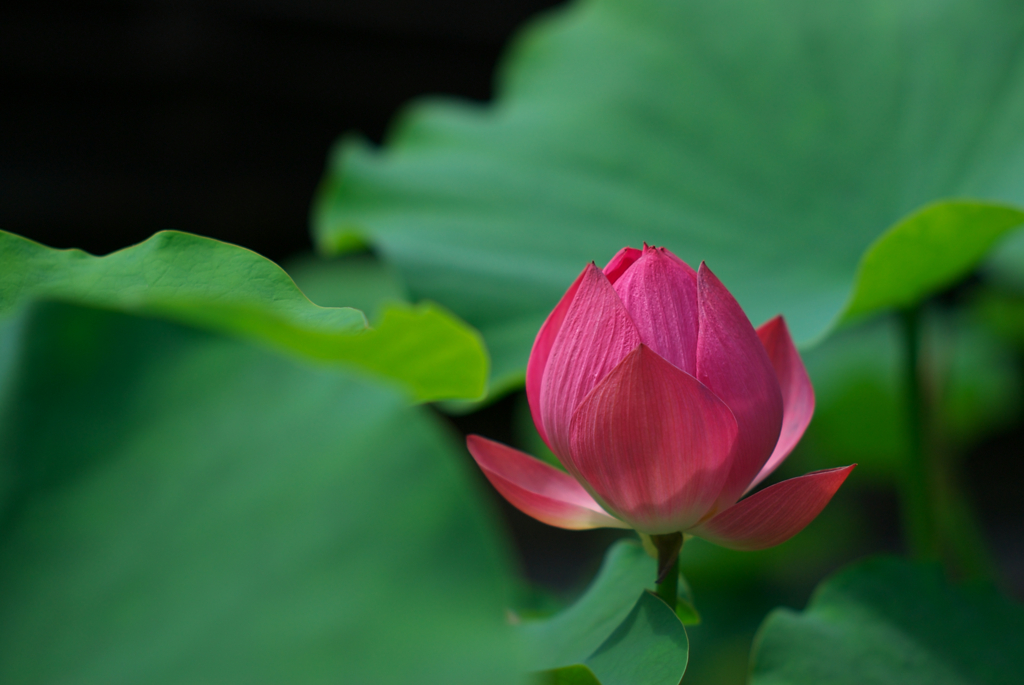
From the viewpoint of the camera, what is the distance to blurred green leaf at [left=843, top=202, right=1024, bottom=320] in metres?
0.50

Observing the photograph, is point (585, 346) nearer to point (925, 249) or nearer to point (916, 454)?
point (925, 249)

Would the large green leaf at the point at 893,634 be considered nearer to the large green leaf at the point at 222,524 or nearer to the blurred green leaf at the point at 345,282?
the large green leaf at the point at 222,524

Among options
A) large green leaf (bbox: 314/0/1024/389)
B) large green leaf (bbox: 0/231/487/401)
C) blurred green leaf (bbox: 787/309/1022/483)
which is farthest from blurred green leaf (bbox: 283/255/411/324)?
large green leaf (bbox: 0/231/487/401)

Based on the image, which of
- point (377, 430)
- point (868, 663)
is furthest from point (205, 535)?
point (868, 663)

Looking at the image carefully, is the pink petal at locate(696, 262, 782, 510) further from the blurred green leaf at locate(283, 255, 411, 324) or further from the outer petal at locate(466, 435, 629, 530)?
the blurred green leaf at locate(283, 255, 411, 324)


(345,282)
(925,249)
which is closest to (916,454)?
(925,249)

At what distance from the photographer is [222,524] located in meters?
0.19

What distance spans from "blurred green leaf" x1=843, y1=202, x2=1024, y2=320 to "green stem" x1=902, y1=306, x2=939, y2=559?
0.22 ft

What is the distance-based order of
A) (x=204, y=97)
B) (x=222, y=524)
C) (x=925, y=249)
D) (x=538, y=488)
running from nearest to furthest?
(x=222, y=524) → (x=538, y=488) → (x=925, y=249) → (x=204, y=97)

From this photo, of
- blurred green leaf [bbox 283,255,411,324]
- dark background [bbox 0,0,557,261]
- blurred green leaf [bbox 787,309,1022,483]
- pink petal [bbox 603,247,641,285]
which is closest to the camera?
pink petal [bbox 603,247,641,285]

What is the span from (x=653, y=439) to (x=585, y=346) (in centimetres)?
3

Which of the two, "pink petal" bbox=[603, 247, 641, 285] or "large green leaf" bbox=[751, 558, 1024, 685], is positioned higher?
"pink petal" bbox=[603, 247, 641, 285]

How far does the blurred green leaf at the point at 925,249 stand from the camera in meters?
0.50

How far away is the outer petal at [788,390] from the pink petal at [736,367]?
0.12 ft
